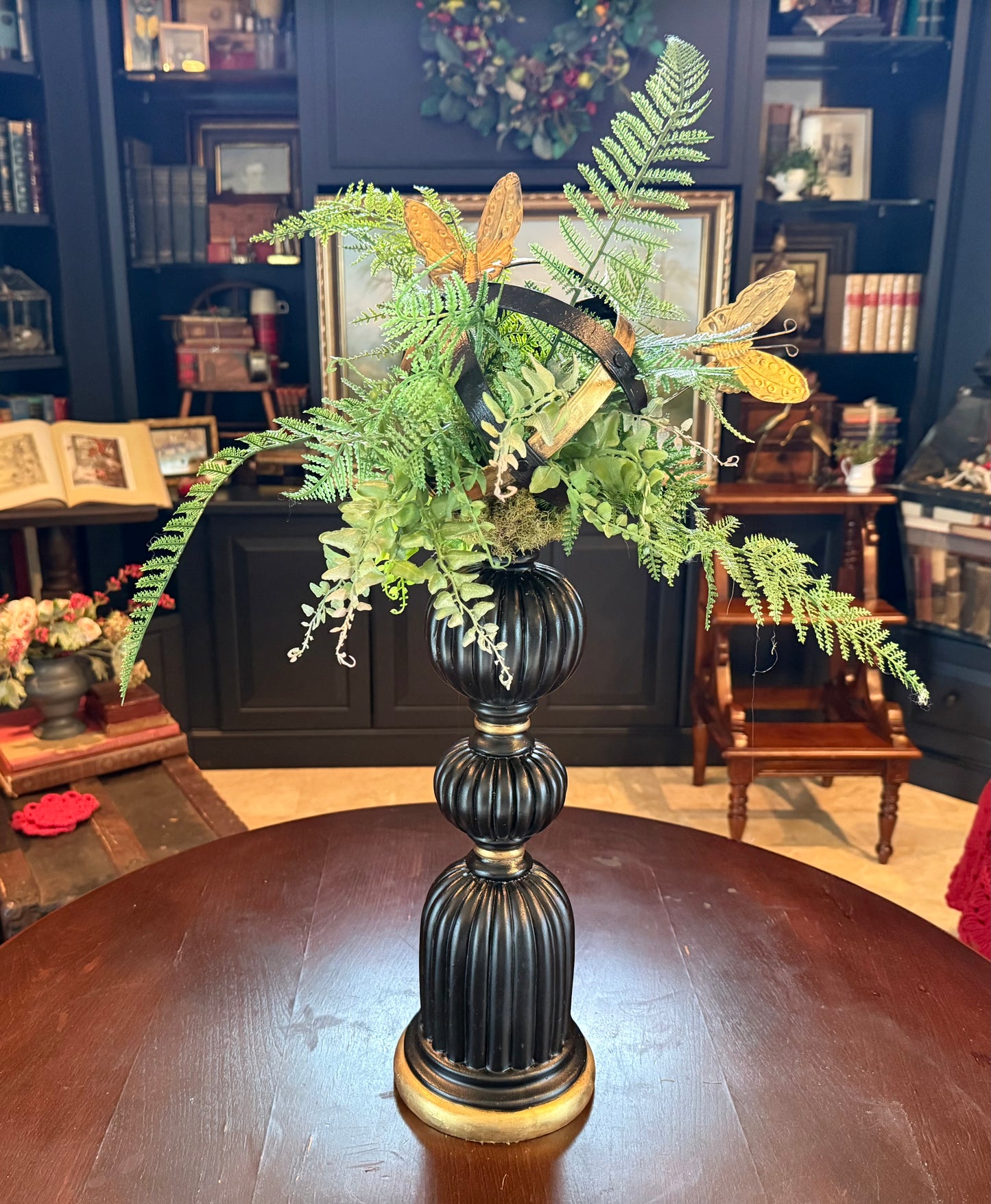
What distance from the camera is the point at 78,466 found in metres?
2.89

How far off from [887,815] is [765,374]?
219 cm

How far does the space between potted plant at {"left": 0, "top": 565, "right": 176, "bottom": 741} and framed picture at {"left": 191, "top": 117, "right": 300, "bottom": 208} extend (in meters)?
1.72

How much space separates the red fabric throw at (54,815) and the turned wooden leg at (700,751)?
1834 millimetres

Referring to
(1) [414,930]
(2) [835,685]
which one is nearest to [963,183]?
(2) [835,685]

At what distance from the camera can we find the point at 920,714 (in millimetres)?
3123

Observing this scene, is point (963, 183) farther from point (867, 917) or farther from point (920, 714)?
point (867, 917)

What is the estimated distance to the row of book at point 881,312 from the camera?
3.10 m

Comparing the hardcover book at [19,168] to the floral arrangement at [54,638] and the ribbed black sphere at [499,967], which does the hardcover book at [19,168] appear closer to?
the floral arrangement at [54,638]

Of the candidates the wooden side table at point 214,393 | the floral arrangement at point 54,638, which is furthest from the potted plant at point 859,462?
the floral arrangement at point 54,638

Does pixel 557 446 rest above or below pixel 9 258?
below

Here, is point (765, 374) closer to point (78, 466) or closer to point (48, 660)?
point (48, 660)

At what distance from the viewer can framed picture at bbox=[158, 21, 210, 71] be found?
2.94 meters

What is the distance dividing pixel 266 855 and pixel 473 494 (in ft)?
2.42

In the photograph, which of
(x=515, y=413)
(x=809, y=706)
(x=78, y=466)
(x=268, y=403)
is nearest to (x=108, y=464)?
(x=78, y=466)
